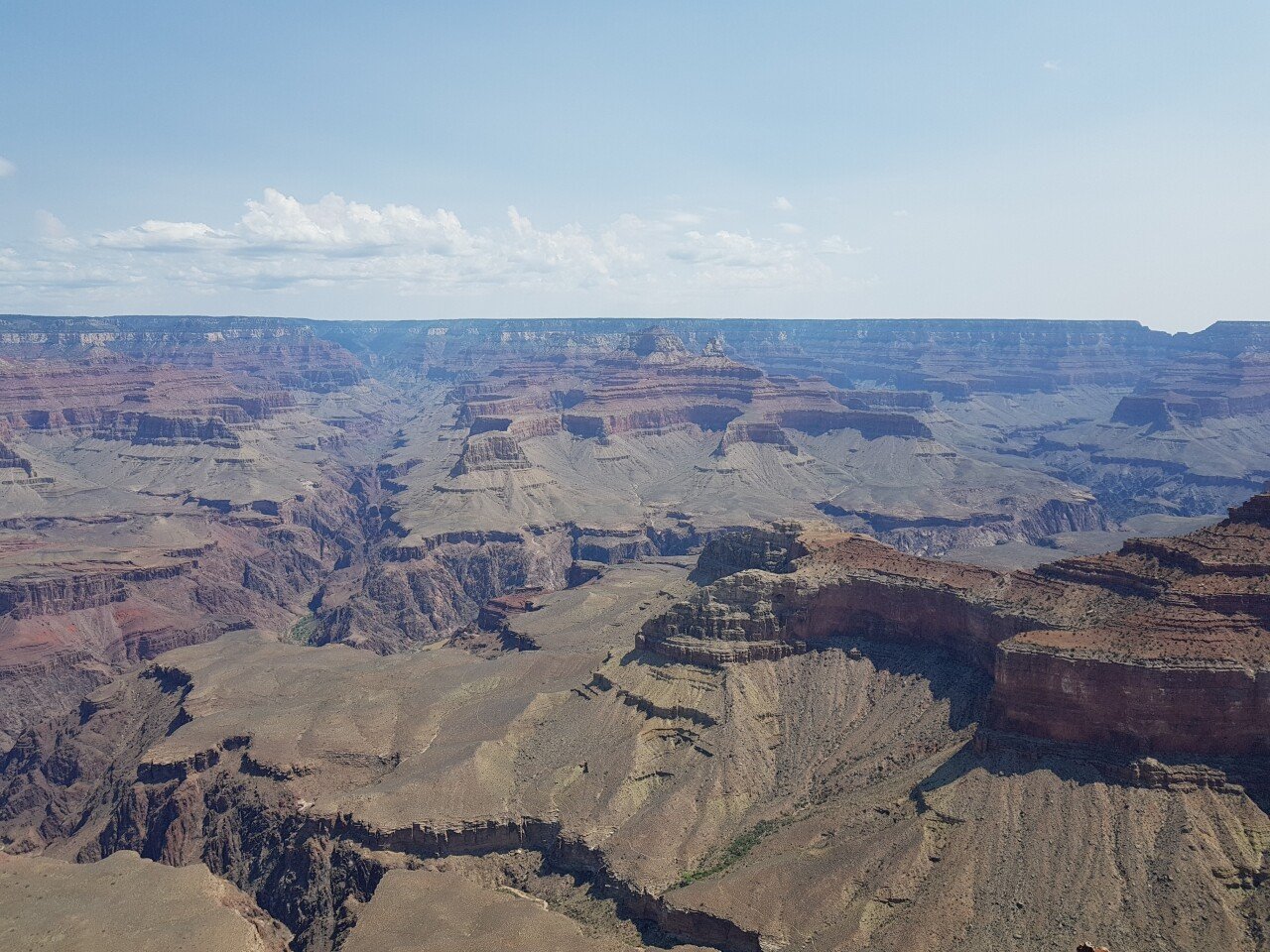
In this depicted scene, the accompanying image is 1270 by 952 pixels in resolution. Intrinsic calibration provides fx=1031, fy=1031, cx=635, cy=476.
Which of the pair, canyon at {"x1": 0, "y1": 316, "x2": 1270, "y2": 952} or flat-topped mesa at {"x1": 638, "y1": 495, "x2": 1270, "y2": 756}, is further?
flat-topped mesa at {"x1": 638, "y1": 495, "x2": 1270, "y2": 756}

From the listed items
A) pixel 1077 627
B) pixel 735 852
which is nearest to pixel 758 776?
pixel 735 852

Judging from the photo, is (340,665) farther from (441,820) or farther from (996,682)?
(996,682)

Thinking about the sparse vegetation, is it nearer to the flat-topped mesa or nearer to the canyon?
the canyon

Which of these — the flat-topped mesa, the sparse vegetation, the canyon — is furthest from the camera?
the sparse vegetation

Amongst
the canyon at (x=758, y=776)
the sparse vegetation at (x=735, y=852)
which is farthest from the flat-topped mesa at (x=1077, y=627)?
the sparse vegetation at (x=735, y=852)

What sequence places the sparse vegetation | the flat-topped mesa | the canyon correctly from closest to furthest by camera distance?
the canyon < the flat-topped mesa < the sparse vegetation

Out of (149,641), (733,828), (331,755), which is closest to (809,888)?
(733,828)

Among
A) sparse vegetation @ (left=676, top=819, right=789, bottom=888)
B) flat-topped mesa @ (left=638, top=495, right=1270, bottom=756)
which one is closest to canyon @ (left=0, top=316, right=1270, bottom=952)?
flat-topped mesa @ (left=638, top=495, right=1270, bottom=756)

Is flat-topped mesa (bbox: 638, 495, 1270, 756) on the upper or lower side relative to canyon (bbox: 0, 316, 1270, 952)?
upper

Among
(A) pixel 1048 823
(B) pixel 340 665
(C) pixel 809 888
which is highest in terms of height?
(A) pixel 1048 823
